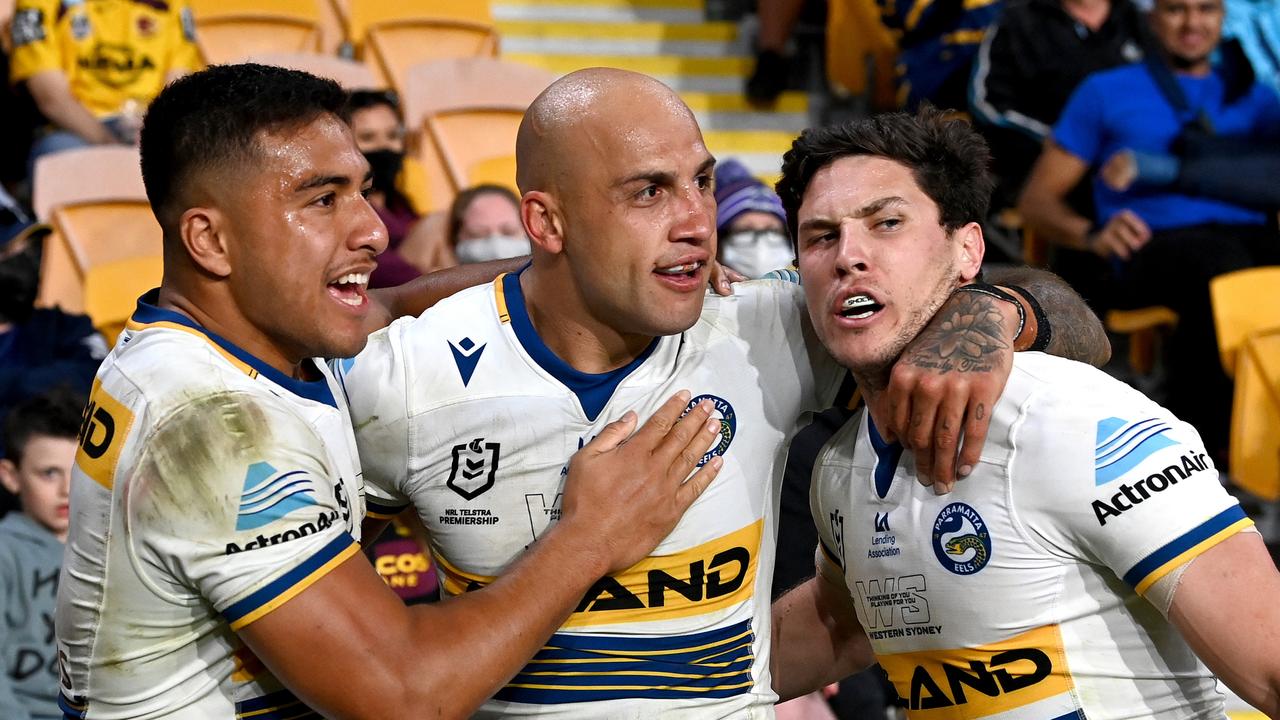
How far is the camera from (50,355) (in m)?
5.60

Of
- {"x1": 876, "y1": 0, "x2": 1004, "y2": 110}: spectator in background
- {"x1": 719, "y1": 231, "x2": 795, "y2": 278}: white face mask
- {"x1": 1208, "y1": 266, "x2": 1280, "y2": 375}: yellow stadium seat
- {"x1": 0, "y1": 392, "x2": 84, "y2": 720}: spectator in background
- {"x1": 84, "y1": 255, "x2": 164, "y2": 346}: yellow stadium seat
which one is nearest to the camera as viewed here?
{"x1": 0, "y1": 392, "x2": 84, "y2": 720}: spectator in background

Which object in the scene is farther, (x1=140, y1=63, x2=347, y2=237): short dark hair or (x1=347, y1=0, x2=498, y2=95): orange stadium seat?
(x1=347, y1=0, x2=498, y2=95): orange stadium seat

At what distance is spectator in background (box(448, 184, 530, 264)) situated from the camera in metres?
6.00

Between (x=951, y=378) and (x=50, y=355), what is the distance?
160 inches

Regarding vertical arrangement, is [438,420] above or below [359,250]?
below

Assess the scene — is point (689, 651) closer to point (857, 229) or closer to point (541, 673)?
Answer: point (541, 673)

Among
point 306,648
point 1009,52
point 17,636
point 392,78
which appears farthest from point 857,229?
point 392,78

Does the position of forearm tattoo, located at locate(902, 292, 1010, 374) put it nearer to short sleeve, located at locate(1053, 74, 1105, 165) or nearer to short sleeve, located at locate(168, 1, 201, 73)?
short sleeve, located at locate(1053, 74, 1105, 165)

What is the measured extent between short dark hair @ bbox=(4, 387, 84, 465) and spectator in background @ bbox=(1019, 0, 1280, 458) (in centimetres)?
398

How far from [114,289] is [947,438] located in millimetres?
4620

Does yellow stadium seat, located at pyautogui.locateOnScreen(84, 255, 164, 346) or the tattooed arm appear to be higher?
the tattooed arm

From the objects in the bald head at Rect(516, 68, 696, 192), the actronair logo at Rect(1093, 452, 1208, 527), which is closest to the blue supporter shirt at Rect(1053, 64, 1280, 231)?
the bald head at Rect(516, 68, 696, 192)

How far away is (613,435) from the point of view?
2.80 meters

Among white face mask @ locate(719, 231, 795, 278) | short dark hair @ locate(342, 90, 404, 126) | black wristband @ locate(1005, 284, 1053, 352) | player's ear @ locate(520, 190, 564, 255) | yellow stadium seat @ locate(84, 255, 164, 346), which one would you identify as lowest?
yellow stadium seat @ locate(84, 255, 164, 346)
